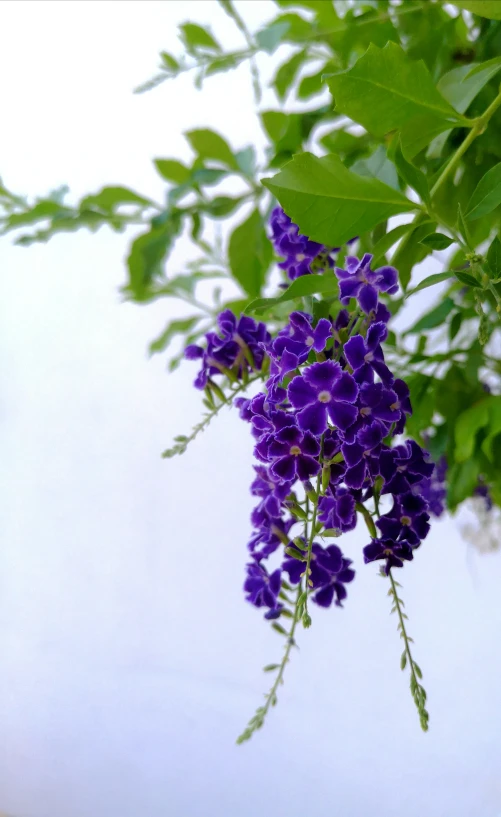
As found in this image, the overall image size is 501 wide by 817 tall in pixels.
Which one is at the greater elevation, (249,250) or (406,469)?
(249,250)


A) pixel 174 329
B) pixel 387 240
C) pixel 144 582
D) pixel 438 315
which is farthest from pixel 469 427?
pixel 144 582

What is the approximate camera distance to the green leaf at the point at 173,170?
57 cm

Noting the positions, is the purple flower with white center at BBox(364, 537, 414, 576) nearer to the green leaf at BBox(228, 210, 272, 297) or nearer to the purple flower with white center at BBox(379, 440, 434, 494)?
the purple flower with white center at BBox(379, 440, 434, 494)

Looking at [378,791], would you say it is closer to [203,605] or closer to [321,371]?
[203,605]

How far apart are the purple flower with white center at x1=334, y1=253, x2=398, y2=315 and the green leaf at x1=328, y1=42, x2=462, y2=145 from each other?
0.06 meters

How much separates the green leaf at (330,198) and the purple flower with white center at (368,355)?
5 cm

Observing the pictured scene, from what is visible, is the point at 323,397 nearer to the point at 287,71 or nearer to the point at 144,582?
the point at 287,71

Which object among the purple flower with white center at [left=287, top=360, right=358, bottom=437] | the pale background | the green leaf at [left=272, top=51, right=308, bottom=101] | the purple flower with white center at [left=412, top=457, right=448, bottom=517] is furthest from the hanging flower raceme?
the pale background

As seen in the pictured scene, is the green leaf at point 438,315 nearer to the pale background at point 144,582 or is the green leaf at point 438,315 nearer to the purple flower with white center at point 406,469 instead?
the purple flower with white center at point 406,469

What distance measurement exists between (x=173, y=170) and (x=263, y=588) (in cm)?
36

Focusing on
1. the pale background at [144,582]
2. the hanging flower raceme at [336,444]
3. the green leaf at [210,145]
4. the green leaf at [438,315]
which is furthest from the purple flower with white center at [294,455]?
the pale background at [144,582]

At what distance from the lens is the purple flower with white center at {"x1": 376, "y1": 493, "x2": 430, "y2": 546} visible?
306mm

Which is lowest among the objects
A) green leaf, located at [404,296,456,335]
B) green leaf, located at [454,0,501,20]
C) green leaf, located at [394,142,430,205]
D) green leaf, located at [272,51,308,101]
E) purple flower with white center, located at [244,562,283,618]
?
purple flower with white center, located at [244,562,283,618]

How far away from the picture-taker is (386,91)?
0.95ft
